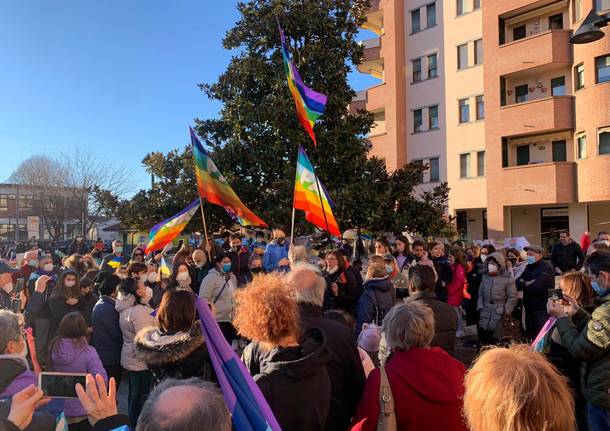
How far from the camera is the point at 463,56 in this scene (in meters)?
29.0

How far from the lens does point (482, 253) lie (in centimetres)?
1266

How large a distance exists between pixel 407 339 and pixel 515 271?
7.69 m

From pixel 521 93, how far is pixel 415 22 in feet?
29.9

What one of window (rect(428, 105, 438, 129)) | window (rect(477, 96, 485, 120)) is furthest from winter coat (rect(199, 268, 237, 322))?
window (rect(428, 105, 438, 129))

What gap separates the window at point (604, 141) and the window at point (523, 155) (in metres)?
4.30

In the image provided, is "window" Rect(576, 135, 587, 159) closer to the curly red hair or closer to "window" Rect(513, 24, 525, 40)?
"window" Rect(513, 24, 525, 40)

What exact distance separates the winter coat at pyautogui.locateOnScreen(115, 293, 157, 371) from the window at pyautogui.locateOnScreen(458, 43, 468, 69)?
27.7 metres

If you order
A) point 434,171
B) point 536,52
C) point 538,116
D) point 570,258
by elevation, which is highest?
point 536,52

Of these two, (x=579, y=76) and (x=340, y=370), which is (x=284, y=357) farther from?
(x=579, y=76)

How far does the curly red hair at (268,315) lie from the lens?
2619 millimetres

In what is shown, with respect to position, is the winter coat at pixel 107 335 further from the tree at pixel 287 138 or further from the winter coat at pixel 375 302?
the tree at pixel 287 138

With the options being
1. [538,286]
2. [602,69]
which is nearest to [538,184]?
[602,69]

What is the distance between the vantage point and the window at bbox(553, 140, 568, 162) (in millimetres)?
24631

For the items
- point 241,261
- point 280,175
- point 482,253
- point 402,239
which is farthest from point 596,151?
point 241,261
